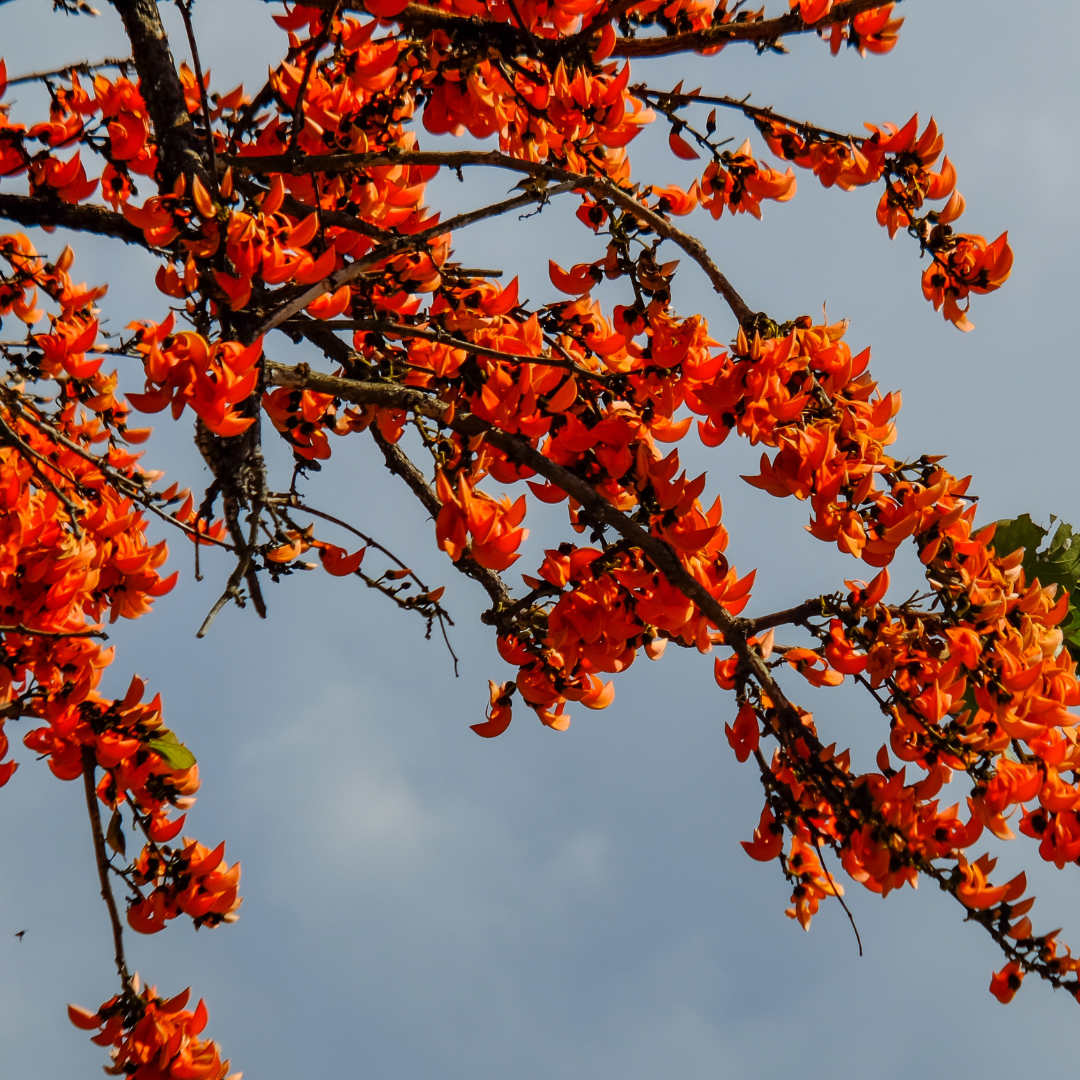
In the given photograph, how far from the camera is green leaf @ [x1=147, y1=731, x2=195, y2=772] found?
2695 millimetres

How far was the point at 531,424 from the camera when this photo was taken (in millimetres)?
2340

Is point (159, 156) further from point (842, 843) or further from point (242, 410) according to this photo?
point (842, 843)

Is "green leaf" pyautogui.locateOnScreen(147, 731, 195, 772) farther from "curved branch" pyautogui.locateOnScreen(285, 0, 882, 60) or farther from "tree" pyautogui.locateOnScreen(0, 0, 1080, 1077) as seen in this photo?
"curved branch" pyautogui.locateOnScreen(285, 0, 882, 60)

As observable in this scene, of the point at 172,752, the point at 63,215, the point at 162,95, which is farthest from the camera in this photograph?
the point at 63,215

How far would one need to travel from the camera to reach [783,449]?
2262mm

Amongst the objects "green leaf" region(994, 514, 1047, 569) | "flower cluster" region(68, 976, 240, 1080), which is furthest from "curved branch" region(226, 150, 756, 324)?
"flower cluster" region(68, 976, 240, 1080)

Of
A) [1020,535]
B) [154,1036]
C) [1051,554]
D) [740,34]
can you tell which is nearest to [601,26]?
[740,34]

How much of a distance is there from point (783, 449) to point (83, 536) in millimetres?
1633

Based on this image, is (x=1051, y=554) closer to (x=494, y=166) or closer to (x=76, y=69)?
(x=494, y=166)

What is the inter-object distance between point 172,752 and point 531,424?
1.34m

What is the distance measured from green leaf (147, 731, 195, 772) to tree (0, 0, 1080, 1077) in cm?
1

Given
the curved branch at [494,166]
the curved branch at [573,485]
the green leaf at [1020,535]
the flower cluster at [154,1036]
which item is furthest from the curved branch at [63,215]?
the green leaf at [1020,535]

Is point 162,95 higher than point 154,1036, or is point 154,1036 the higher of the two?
point 162,95

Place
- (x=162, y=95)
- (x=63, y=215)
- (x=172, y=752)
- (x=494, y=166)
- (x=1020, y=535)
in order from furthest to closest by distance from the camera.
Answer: (x=1020, y=535), (x=63, y=215), (x=172, y=752), (x=162, y=95), (x=494, y=166)
